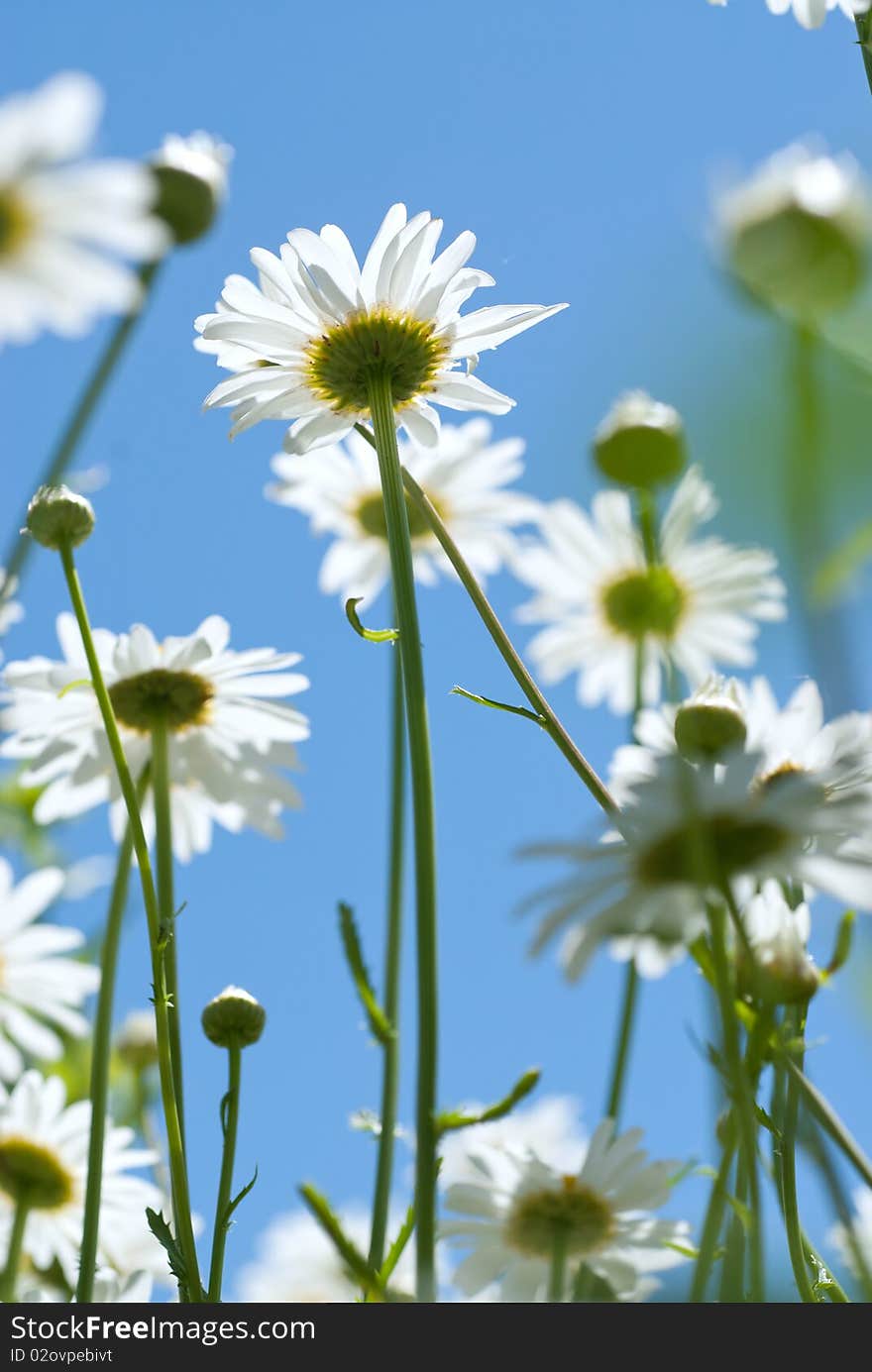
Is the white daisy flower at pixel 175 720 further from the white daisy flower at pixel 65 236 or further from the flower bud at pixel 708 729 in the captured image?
the white daisy flower at pixel 65 236

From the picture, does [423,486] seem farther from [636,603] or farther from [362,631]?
[362,631]

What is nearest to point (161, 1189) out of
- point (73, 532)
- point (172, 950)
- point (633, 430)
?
point (172, 950)

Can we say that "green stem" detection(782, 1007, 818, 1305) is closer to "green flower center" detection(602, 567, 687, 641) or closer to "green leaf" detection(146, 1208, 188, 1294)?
"green leaf" detection(146, 1208, 188, 1294)

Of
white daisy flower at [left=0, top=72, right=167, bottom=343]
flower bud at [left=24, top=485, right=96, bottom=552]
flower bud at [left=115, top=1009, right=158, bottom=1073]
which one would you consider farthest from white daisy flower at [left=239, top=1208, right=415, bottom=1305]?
white daisy flower at [left=0, top=72, right=167, bottom=343]

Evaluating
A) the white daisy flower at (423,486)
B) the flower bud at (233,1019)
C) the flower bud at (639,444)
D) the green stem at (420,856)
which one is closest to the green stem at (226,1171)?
the flower bud at (233,1019)

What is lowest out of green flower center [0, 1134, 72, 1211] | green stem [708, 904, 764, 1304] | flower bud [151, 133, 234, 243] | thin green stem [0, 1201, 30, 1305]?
green stem [708, 904, 764, 1304]

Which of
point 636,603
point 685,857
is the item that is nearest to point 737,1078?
point 685,857
